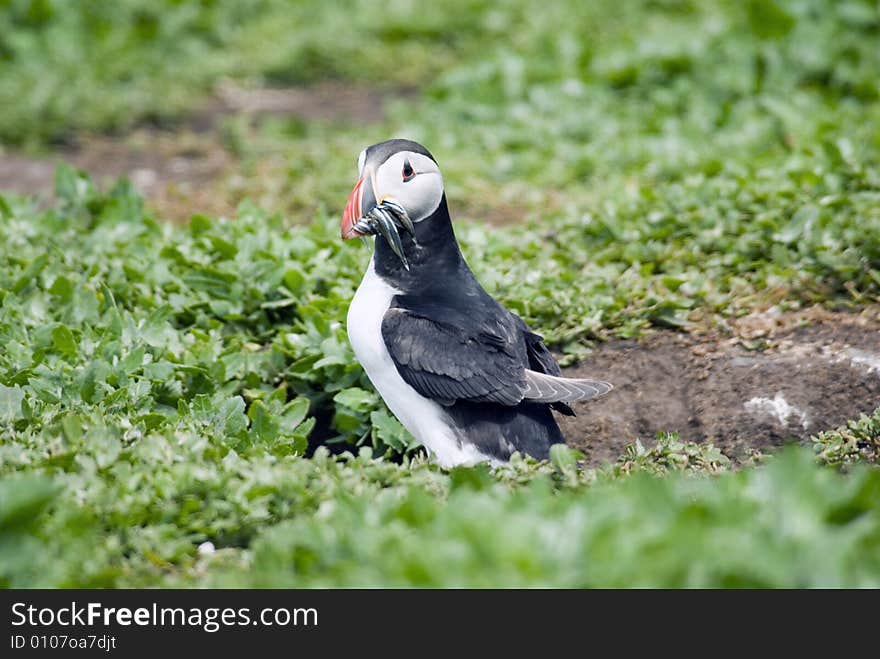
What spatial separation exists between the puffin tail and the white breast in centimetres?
31

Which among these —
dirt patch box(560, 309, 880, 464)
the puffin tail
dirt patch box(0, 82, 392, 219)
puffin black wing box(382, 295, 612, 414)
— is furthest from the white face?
dirt patch box(0, 82, 392, 219)

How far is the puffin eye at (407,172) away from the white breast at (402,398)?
0.48 metres

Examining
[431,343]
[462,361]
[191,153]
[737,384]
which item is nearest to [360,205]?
[431,343]

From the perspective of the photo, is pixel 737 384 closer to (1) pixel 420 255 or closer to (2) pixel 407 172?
(1) pixel 420 255

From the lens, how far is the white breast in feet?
14.8

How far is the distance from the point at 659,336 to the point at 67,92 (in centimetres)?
619

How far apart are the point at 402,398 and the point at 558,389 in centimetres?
60

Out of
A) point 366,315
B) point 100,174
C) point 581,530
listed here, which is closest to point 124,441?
point 366,315

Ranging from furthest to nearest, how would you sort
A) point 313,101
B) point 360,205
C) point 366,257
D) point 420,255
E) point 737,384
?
point 313,101 < point 366,257 < point 737,384 < point 420,255 < point 360,205

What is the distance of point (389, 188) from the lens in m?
4.57

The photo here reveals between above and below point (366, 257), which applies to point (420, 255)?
below

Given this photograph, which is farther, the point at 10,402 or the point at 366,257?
the point at 366,257
